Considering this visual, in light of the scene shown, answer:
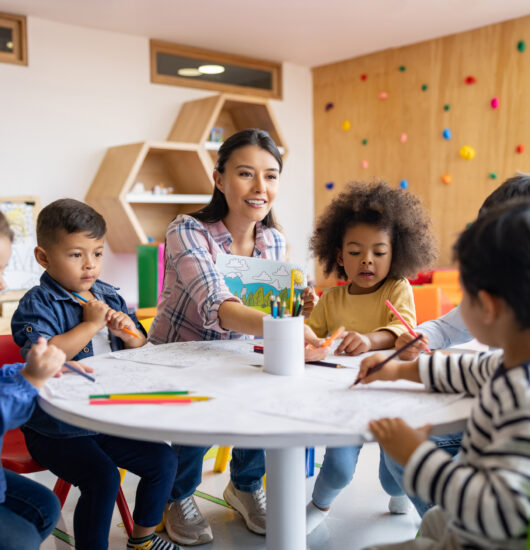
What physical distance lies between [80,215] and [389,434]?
1.08m

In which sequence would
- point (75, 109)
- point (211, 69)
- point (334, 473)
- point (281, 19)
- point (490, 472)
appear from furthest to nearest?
1. point (211, 69)
2. point (75, 109)
3. point (281, 19)
4. point (334, 473)
5. point (490, 472)

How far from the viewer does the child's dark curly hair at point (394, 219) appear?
1867mm

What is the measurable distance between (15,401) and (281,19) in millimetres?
3832

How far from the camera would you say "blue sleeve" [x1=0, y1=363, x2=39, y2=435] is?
1079 mm

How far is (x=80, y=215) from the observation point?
5.46ft

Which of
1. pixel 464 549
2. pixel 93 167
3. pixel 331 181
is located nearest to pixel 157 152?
pixel 93 167

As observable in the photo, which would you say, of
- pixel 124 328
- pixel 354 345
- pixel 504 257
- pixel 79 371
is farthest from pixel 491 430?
pixel 124 328

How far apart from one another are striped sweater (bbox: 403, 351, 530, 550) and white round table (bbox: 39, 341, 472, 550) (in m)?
0.08

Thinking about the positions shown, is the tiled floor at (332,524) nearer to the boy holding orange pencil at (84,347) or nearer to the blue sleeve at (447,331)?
the boy holding orange pencil at (84,347)

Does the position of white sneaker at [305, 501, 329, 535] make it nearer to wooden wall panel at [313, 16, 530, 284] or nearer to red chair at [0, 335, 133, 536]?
red chair at [0, 335, 133, 536]

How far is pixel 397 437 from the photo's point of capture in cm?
90

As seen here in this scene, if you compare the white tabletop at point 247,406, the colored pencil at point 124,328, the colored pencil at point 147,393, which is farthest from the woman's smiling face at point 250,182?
the colored pencil at point 147,393

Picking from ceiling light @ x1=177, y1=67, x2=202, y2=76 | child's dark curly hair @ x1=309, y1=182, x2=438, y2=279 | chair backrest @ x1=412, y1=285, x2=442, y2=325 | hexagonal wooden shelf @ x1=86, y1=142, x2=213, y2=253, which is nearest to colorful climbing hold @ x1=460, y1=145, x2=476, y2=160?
hexagonal wooden shelf @ x1=86, y1=142, x2=213, y2=253

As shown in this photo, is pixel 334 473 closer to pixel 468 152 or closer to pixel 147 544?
pixel 147 544
